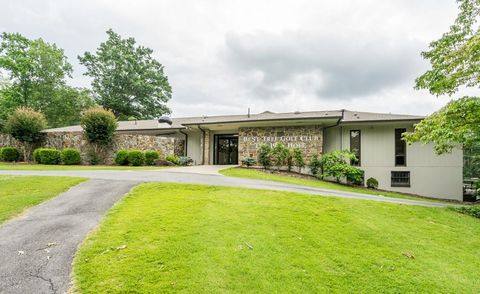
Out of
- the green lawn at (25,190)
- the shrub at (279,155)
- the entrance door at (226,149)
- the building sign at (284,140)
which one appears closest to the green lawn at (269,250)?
the green lawn at (25,190)

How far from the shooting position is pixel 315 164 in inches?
621

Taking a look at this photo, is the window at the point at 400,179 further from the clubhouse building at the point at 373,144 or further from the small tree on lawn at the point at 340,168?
the small tree on lawn at the point at 340,168

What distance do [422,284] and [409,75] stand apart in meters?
17.6

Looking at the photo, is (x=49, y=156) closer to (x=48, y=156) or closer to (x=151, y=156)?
(x=48, y=156)

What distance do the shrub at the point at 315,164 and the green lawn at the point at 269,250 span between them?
9.06m

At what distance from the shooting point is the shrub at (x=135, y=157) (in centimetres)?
1669

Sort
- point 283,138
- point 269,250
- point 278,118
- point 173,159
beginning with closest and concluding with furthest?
point 269,250
point 278,118
point 283,138
point 173,159

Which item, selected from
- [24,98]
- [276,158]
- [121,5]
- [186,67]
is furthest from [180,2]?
[24,98]

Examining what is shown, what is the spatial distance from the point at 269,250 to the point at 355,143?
14.6m

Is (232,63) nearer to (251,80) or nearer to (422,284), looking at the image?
(251,80)

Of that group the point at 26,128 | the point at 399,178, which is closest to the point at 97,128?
the point at 26,128

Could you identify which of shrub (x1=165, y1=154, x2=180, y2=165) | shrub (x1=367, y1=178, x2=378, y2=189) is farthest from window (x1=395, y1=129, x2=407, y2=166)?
shrub (x1=165, y1=154, x2=180, y2=165)

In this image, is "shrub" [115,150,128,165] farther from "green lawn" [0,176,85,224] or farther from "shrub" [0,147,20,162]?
"shrub" [0,147,20,162]

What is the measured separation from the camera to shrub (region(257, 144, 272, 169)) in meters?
16.2
